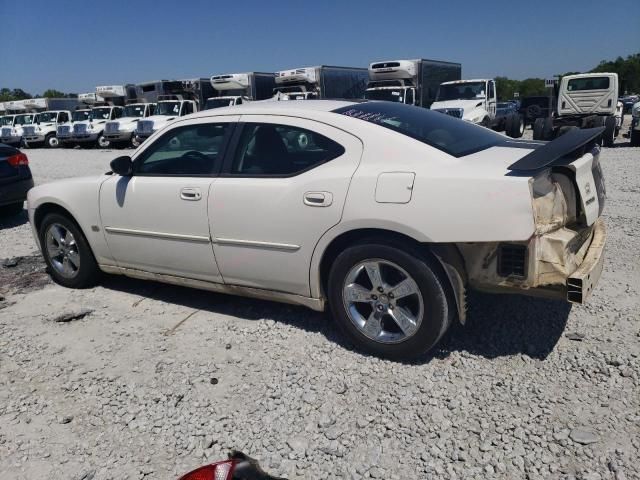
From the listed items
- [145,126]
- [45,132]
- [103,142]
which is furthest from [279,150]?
[45,132]

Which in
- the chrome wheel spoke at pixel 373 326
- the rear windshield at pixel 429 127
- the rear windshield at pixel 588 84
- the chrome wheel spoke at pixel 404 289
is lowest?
the chrome wheel spoke at pixel 373 326

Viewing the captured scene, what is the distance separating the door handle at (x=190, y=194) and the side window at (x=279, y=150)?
0.31 meters

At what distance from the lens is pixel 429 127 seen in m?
3.55

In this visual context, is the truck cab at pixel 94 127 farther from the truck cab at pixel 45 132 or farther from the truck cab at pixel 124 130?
the truck cab at pixel 45 132

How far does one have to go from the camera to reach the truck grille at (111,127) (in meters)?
Answer: 23.0

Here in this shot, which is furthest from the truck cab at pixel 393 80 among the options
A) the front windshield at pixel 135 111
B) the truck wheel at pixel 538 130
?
the front windshield at pixel 135 111

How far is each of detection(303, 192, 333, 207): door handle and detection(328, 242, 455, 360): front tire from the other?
322mm

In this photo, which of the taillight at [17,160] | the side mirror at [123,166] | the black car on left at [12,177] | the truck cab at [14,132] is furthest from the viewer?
the truck cab at [14,132]

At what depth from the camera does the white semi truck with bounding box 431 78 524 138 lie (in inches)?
705

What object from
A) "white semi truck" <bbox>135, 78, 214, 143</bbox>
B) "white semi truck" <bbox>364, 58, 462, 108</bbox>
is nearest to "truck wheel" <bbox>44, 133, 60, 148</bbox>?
"white semi truck" <bbox>135, 78, 214, 143</bbox>

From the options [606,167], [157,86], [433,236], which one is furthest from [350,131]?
[157,86]

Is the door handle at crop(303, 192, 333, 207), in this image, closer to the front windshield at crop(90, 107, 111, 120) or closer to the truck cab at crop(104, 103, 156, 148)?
the truck cab at crop(104, 103, 156, 148)

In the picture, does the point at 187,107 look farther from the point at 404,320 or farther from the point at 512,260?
the point at 512,260

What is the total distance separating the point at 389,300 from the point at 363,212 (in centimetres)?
57
